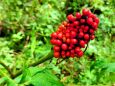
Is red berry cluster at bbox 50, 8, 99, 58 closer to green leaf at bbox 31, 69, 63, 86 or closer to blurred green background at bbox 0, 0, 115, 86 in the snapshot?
green leaf at bbox 31, 69, 63, 86

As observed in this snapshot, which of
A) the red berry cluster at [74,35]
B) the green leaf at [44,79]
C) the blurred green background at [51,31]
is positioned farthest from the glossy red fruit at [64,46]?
the blurred green background at [51,31]

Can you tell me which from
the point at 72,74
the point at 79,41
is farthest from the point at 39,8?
the point at 79,41

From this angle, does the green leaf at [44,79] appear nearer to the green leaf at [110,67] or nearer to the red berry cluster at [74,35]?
the red berry cluster at [74,35]

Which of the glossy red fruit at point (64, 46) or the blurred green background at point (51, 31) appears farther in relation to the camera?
the blurred green background at point (51, 31)

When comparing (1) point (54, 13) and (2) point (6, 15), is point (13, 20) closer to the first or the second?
(2) point (6, 15)

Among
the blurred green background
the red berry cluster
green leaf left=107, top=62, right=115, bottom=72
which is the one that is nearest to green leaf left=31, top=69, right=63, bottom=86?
the red berry cluster

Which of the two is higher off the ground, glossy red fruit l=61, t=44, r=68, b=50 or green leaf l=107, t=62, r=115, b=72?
glossy red fruit l=61, t=44, r=68, b=50

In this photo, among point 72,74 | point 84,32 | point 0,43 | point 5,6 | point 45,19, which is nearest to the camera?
point 84,32

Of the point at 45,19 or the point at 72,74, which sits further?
the point at 45,19
